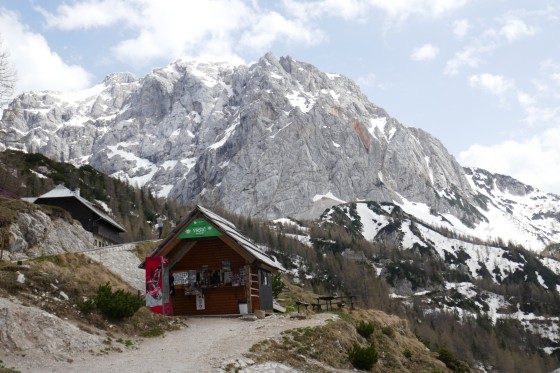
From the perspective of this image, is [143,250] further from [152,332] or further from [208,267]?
[152,332]

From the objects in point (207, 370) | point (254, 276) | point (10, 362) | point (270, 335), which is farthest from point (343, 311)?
point (10, 362)

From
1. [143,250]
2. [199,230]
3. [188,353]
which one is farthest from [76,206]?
[188,353]

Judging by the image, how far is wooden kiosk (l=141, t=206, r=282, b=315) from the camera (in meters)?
34.8

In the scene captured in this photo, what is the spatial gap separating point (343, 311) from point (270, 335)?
12645 mm

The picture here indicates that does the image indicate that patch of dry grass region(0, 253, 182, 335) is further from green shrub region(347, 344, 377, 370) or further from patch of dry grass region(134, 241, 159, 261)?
patch of dry grass region(134, 241, 159, 261)

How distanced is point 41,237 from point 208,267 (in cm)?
2682

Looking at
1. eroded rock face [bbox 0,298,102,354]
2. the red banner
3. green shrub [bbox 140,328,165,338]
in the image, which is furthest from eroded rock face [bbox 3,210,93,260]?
eroded rock face [bbox 0,298,102,354]

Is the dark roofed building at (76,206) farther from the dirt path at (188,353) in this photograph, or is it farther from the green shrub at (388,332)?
the green shrub at (388,332)

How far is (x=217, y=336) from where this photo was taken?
1001 inches

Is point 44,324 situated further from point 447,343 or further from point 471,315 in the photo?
point 471,315

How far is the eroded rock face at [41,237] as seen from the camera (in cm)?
Answer: 4778

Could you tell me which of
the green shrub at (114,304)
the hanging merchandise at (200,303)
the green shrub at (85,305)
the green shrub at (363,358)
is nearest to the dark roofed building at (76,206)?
the hanging merchandise at (200,303)

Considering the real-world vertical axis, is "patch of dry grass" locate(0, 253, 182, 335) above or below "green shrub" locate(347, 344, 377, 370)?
above

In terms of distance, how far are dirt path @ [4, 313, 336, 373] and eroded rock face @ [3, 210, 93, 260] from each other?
2456 cm
